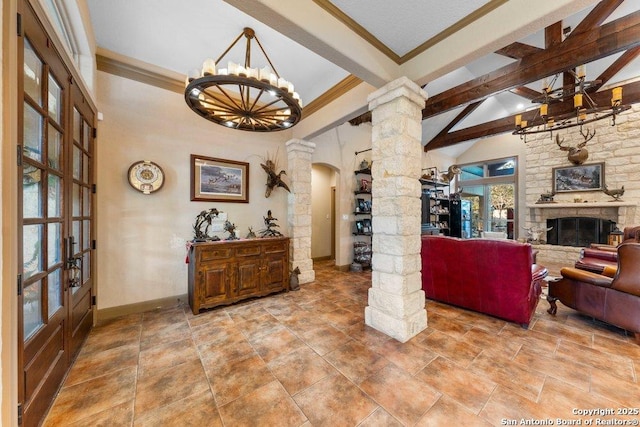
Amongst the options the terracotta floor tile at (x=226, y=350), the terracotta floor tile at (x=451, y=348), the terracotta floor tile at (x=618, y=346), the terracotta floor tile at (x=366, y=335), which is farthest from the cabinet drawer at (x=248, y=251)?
the terracotta floor tile at (x=618, y=346)

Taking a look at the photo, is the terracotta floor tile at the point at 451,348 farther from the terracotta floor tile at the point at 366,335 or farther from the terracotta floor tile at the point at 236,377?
the terracotta floor tile at the point at 236,377

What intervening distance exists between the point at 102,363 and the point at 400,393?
2.39 m

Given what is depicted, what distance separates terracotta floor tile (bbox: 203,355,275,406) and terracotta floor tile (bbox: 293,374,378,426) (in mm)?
350

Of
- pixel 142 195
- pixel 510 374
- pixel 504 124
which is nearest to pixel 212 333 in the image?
pixel 142 195

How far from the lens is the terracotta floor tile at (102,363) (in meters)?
1.79

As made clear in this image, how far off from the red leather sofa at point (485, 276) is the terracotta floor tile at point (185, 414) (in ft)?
9.24

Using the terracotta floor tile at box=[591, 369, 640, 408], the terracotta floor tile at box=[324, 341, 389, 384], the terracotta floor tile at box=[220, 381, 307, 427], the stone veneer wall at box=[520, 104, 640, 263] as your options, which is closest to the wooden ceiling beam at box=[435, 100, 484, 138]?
the stone veneer wall at box=[520, 104, 640, 263]

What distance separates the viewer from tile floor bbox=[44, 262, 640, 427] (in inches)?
57.6

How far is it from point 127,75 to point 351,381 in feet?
13.4

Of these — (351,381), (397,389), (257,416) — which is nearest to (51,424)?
(257,416)

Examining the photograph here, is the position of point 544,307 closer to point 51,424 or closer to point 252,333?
point 252,333

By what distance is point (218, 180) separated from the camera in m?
3.50

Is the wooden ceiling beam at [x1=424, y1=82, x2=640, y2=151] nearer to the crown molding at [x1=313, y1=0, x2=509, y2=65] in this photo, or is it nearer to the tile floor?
the tile floor

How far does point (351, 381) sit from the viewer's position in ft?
5.71
